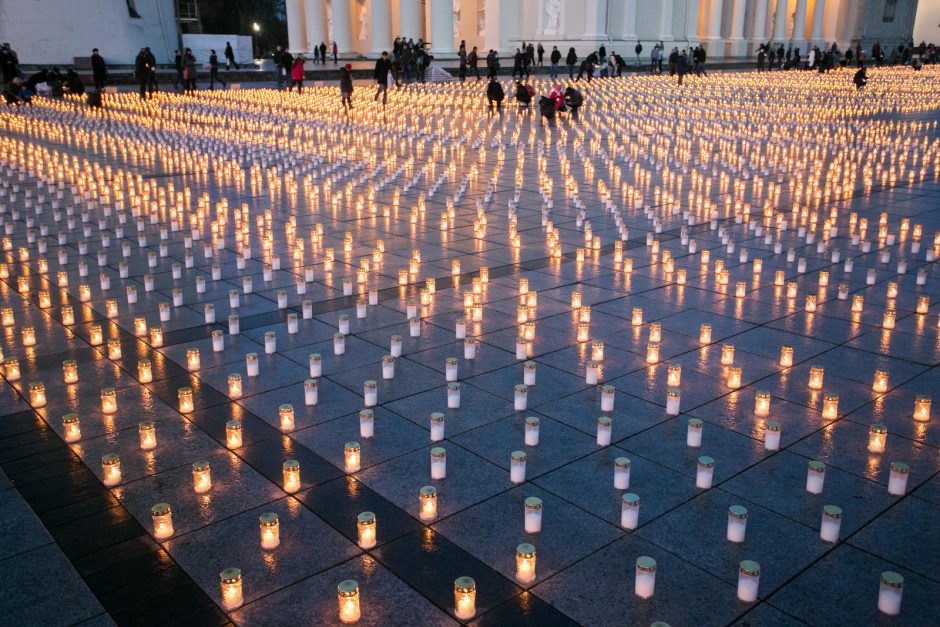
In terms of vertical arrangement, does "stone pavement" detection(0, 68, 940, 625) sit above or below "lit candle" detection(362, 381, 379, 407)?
below

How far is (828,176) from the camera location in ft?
53.1

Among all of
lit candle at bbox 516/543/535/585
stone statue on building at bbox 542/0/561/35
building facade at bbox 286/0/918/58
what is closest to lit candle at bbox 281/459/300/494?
lit candle at bbox 516/543/535/585

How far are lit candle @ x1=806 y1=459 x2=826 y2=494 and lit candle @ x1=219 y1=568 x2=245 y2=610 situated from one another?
3269 millimetres

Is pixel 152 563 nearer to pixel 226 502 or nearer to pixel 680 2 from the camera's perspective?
pixel 226 502

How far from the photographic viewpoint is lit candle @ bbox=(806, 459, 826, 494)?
489 cm

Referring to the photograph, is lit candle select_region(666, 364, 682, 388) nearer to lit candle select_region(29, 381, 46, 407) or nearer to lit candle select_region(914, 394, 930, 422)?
lit candle select_region(914, 394, 930, 422)

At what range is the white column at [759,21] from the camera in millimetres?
71562

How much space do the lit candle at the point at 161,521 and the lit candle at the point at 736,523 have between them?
302 cm

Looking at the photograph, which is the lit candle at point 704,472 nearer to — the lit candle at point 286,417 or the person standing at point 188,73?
the lit candle at point 286,417

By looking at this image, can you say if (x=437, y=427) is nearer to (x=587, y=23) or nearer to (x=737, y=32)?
(x=587, y=23)

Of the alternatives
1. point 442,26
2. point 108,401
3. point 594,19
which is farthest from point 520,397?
point 594,19

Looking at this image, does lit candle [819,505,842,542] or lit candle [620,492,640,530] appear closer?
lit candle [819,505,842,542]

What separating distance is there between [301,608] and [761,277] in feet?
23.5

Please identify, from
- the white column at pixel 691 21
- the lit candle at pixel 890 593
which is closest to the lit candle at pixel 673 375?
the lit candle at pixel 890 593
